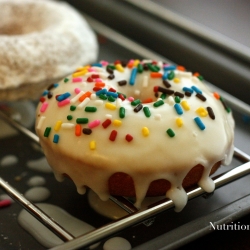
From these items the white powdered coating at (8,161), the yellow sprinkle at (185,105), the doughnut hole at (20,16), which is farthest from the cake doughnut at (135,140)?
the doughnut hole at (20,16)

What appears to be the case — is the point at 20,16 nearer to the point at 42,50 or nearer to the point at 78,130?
the point at 42,50

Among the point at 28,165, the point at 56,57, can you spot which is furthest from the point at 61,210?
the point at 56,57

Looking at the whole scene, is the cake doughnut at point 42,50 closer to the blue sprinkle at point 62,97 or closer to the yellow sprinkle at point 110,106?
the blue sprinkle at point 62,97

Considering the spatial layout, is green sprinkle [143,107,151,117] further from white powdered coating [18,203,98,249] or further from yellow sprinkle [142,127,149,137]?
white powdered coating [18,203,98,249]

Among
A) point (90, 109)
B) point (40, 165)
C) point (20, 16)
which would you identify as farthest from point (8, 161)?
point (20, 16)

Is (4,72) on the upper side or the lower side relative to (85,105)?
lower

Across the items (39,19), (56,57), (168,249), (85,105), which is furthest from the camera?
(39,19)

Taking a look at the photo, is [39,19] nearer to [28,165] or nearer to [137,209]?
[28,165]

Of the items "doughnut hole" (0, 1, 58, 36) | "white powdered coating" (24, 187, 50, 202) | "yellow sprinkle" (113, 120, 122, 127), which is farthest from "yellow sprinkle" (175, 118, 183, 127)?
"doughnut hole" (0, 1, 58, 36)
